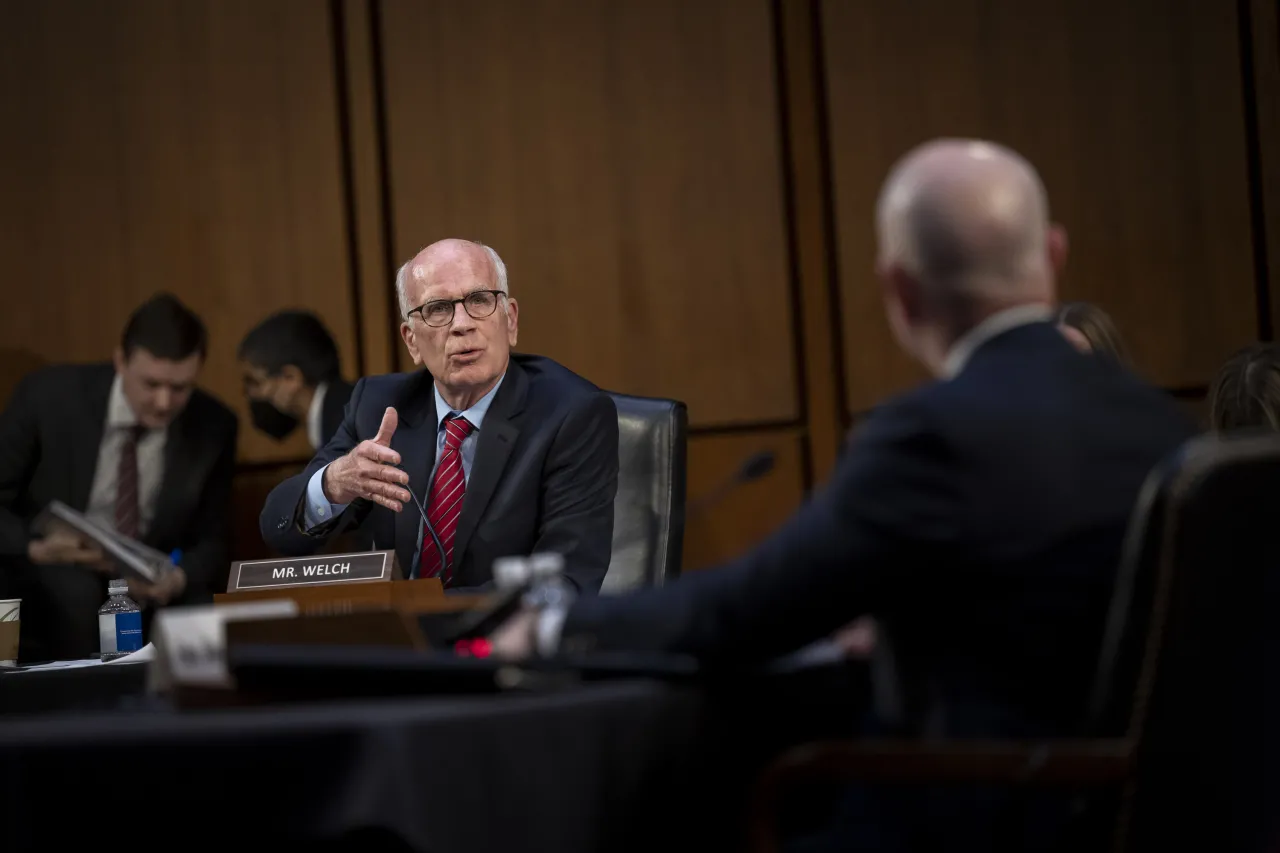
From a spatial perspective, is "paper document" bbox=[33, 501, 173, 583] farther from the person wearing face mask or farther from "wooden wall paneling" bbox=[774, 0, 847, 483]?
"wooden wall paneling" bbox=[774, 0, 847, 483]

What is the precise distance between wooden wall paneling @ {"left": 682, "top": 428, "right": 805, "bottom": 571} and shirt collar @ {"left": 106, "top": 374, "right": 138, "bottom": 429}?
5.91 feet

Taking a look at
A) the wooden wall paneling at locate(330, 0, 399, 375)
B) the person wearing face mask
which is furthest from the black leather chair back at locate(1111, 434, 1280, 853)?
the wooden wall paneling at locate(330, 0, 399, 375)

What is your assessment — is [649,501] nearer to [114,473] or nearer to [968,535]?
[968,535]

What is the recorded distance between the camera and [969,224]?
1.52m

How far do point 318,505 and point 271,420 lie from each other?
209cm

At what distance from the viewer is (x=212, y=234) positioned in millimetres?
5117

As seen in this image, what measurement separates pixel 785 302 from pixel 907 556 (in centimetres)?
358

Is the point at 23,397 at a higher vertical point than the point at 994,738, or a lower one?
higher

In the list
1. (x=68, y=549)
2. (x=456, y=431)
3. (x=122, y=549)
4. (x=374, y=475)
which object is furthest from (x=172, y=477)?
(x=122, y=549)

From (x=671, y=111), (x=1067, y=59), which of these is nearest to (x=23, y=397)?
(x=671, y=111)

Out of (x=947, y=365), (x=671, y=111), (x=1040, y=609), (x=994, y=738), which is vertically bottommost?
(x=994, y=738)

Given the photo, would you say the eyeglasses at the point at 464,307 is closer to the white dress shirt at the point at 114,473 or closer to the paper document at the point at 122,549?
the paper document at the point at 122,549

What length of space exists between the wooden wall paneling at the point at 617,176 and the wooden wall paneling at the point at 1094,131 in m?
0.28

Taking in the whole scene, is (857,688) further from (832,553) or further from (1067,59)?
(1067,59)
